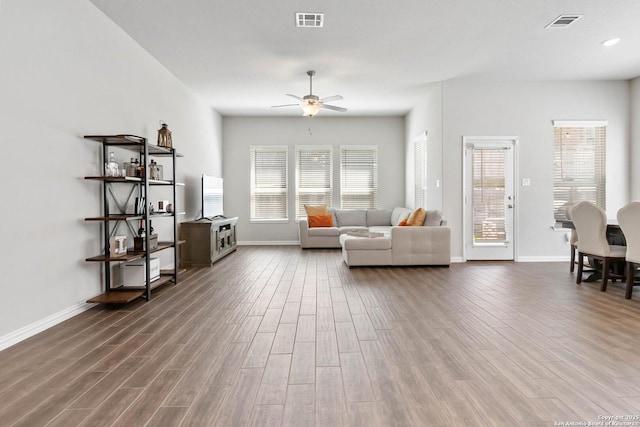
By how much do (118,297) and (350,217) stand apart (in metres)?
5.69

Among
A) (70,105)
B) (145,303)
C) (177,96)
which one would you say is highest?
(177,96)

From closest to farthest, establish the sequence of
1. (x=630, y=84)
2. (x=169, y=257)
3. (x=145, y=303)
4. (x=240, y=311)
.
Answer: (x=240, y=311) < (x=145, y=303) < (x=169, y=257) < (x=630, y=84)

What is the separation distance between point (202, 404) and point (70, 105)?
292 cm

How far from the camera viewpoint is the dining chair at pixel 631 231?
3791 millimetres

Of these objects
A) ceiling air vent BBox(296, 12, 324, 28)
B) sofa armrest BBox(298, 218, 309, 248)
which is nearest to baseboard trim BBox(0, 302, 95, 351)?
ceiling air vent BBox(296, 12, 324, 28)

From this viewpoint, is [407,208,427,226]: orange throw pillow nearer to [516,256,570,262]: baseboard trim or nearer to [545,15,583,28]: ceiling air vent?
[516,256,570,262]: baseboard trim

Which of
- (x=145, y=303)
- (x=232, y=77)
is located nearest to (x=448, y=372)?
(x=145, y=303)

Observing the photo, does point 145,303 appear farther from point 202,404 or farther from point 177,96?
point 177,96

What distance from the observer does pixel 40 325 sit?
9.95 feet

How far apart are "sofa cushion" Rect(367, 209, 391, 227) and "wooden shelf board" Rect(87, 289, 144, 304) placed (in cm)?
569

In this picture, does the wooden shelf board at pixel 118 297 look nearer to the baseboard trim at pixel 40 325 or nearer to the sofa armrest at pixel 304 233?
the baseboard trim at pixel 40 325

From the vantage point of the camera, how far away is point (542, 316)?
338cm

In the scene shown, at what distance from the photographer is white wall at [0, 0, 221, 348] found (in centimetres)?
278

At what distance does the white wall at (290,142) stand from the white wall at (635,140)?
166 inches
